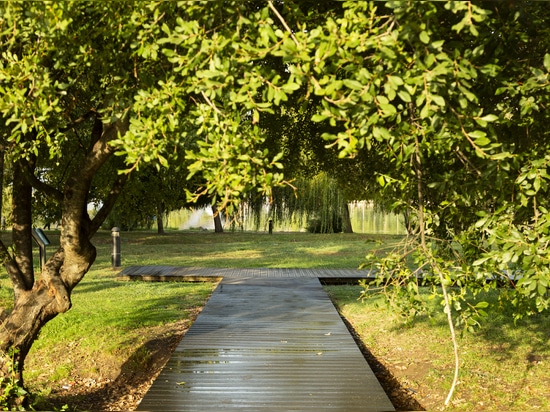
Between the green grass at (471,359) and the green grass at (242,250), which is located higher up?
the green grass at (242,250)

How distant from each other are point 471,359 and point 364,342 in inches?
68.7

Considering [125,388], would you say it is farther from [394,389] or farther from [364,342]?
[364,342]

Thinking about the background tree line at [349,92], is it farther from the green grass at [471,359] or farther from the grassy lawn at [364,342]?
the green grass at [471,359]

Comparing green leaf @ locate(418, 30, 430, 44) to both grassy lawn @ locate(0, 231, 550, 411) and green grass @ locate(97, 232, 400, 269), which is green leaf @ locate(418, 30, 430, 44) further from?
green grass @ locate(97, 232, 400, 269)

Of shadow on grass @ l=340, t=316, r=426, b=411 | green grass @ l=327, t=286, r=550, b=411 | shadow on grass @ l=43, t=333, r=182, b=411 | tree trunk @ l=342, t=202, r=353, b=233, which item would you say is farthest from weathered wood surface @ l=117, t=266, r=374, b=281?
tree trunk @ l=342, t=202, r=353, b=233

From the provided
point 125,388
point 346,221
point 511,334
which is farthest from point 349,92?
point 346,221

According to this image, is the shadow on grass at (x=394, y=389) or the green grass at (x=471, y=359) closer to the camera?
the shadow on grass at (x=394, y=389)

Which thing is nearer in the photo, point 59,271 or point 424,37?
point 424,37

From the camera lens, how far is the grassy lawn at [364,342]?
23.6ft

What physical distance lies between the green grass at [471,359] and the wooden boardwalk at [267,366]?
2.60 feet

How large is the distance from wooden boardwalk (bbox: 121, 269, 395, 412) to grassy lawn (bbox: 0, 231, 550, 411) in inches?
30.3

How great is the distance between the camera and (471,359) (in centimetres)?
830

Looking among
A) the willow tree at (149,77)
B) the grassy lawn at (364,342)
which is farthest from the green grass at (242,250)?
the willow tree at (149,77)

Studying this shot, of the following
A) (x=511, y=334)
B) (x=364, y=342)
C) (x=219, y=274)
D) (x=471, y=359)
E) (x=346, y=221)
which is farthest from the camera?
(x=346, y=221)
